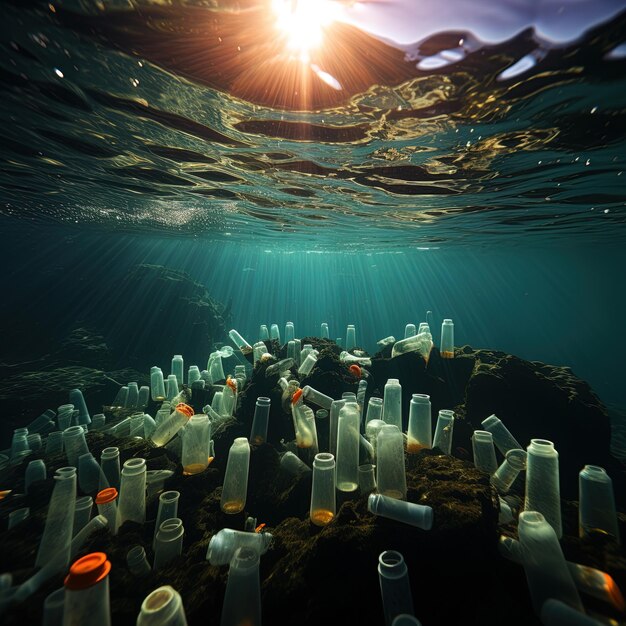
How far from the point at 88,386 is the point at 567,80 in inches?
659

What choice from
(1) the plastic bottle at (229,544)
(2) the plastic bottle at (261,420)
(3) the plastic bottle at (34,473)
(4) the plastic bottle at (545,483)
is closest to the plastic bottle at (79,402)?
(3) the plastic bottle at (34,473)

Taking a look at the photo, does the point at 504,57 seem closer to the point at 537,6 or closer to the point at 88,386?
the point at 537,6

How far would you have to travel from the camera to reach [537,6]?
142 inches

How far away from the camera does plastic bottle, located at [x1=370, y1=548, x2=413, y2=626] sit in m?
1.93

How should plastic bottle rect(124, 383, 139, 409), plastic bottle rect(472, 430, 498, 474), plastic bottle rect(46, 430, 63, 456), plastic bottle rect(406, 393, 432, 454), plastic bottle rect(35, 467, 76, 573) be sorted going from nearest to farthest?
plastic bottle rect(35, 467, 76, 573) < plastic bottle rect(472, 430, 498, 474) < plastic bottle rect(406, 393, 432, 454) < plastic bottle rect(46, 430, 63, 456) < plastic bottle rect(124, 383, 139, 409)

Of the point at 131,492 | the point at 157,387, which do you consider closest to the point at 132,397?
the point at 157,387

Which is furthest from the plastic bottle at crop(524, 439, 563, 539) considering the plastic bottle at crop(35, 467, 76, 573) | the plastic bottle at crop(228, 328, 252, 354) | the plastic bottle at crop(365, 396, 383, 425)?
the plastic bottle at crop(228, 328, 252, 354)

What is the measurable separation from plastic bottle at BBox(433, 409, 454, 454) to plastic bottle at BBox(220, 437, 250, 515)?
2.97 meters

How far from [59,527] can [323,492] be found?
2.56 m

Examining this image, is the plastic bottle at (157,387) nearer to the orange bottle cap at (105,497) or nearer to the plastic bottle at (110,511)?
the plastic bottle at (110,511)

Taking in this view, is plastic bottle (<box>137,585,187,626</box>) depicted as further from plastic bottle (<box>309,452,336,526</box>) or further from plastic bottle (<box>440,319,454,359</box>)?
plastic bottle (<box>440,319,454,359</box>)

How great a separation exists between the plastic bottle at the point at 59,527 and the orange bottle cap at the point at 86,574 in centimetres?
162

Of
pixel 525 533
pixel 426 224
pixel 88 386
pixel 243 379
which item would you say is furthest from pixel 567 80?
pixel 88 386

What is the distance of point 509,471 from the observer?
12.3 feet
